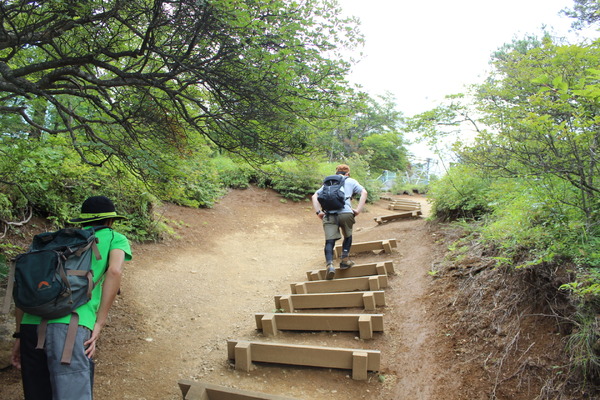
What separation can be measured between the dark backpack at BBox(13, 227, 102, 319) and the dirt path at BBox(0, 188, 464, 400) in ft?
6.56

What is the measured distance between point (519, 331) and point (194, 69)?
171 inches

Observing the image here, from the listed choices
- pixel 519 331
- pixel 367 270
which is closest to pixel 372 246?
pixel 367 270

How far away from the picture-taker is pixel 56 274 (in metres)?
2.19

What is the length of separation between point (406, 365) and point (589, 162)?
8.30 feet

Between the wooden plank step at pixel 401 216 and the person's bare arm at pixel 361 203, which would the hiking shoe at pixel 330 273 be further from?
the wooden plank step at pixel 401 216

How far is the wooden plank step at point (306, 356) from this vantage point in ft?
11.4

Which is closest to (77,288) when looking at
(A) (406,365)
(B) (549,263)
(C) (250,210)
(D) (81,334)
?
(D) (81,334)

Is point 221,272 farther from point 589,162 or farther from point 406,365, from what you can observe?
point 589,162

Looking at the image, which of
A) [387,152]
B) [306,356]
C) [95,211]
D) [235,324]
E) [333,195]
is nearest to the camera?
[95,211]

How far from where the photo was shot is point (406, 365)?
3572 millimetres

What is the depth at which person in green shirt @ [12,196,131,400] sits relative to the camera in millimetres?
2154

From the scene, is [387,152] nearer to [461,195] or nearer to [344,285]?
[461,195]

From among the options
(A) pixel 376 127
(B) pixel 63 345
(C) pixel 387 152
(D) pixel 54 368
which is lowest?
(D) pixel 54 368

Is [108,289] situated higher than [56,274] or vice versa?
[56,274]
